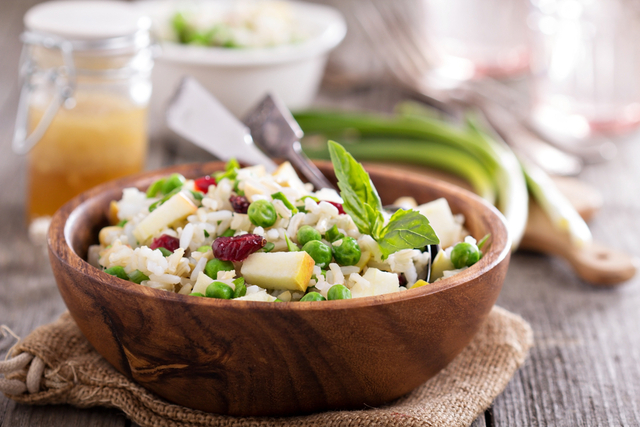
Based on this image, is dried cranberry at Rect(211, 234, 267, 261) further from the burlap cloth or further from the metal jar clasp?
the metal jar clasp

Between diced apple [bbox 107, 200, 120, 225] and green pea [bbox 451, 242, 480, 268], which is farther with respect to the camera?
diced apple [bbox 107, 200, 120, 225]

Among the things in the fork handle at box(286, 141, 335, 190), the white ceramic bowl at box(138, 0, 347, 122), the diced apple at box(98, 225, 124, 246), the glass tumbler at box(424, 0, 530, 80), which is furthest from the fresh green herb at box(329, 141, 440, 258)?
the glass tumbler at box(424, 0, 530, 80)

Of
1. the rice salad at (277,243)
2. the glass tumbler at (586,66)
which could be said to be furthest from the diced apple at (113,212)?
the glass tumbler at (586,66)

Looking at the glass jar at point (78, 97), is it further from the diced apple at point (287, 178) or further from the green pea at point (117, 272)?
the green pea at point (117, 272)

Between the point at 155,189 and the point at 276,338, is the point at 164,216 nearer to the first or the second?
the point at 155,189

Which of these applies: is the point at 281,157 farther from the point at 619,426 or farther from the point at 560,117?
the point at 560,117

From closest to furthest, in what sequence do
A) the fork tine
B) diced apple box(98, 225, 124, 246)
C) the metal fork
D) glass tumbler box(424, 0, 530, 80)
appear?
diced apple box(98, 225, 124, 246) → the metal fork → the fork tine → glass tumbler box(424, 0, 530, 80)

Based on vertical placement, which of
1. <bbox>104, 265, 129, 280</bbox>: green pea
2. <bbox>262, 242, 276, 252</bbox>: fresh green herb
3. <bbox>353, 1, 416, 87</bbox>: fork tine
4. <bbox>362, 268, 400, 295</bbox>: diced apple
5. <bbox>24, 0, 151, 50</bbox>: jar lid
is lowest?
<bbox>353, 1, 416, 87</bbox>: fork tine
